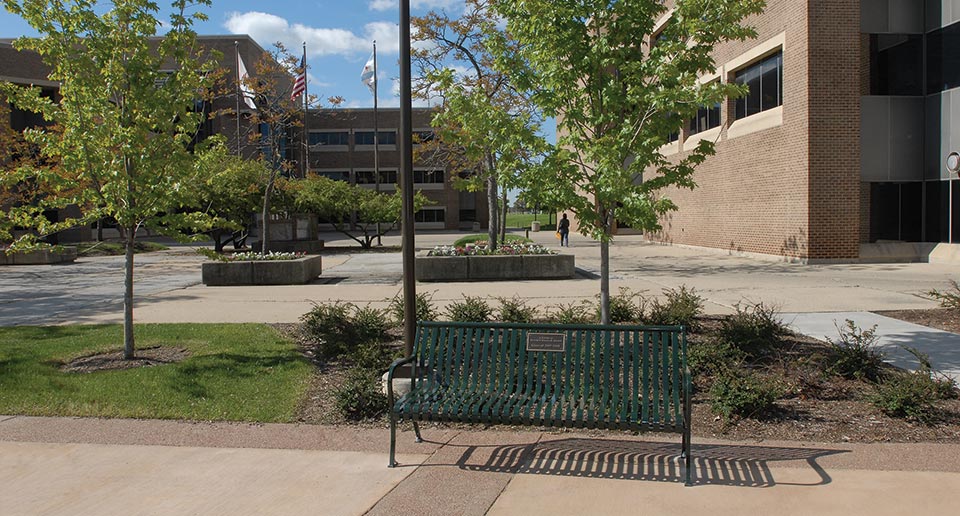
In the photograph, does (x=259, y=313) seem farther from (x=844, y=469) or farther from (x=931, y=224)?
(x=931, y=224)

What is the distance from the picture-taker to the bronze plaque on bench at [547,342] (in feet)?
17.7

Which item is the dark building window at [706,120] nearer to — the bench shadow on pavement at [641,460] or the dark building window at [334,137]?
the bench shadow on pavement at [641,460]

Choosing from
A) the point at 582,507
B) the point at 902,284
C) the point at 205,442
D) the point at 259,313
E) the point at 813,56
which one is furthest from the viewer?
the point at 813,56

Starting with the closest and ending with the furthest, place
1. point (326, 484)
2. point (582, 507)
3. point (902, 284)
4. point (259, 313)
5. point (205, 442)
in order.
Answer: point (582, 507)
point (326, 484)
point (205, 442)
point (259, 313)
point (902, 284)

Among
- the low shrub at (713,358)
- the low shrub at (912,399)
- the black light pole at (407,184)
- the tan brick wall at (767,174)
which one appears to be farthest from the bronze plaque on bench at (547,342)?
the tan brick wall at (767,174)

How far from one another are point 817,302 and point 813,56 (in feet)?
35.5

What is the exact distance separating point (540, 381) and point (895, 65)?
68.2 feet

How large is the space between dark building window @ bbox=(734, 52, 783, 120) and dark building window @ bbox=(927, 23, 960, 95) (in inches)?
157

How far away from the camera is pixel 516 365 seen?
589 centimetres

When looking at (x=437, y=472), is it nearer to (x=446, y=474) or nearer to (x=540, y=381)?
(x=446, y=474)

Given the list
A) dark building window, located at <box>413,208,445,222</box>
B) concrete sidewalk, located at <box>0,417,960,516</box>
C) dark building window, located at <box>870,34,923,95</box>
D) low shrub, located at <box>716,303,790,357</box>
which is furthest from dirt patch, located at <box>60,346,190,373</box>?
dark building window, located at <box>413,208,445,222</box>

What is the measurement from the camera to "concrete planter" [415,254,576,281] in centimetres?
1695

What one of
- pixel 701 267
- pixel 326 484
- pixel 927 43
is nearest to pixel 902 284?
pixel 701 267

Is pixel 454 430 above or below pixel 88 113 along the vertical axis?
below
